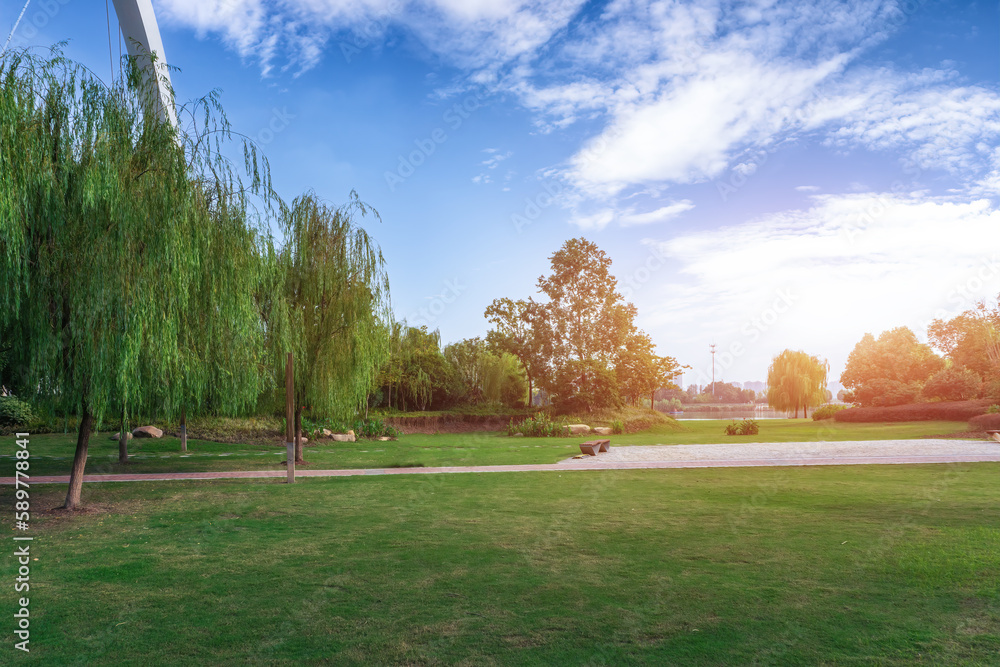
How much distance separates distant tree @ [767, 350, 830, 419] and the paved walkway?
25853 millimetres

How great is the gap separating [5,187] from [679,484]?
1093cm

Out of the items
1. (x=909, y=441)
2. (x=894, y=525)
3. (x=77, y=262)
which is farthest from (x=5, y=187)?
(x=909, y=441)

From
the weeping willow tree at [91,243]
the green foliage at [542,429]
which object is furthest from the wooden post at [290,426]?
the green foliage at [542,429]

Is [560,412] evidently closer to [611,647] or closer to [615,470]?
[615,470]

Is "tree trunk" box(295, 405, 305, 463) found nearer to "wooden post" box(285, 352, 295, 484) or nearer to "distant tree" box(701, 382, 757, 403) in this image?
"wooden post" box(285, 352, 295, 484)

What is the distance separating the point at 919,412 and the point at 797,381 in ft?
49.0

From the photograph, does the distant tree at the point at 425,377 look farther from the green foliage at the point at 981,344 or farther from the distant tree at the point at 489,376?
the green foliage at the point at 981,344

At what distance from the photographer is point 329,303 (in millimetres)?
15906

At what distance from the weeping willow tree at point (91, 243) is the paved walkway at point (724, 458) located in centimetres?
429

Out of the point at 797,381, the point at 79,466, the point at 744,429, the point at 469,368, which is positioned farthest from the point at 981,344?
the point at 79,466

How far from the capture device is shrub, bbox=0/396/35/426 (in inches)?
882

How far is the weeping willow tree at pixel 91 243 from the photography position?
7.91 metres

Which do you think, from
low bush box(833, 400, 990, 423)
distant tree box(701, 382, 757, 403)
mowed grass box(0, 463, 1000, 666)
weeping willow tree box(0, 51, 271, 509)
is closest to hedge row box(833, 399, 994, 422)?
low bush box(833, 400, 990, 423)

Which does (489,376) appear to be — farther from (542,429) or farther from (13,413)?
(13,413)
